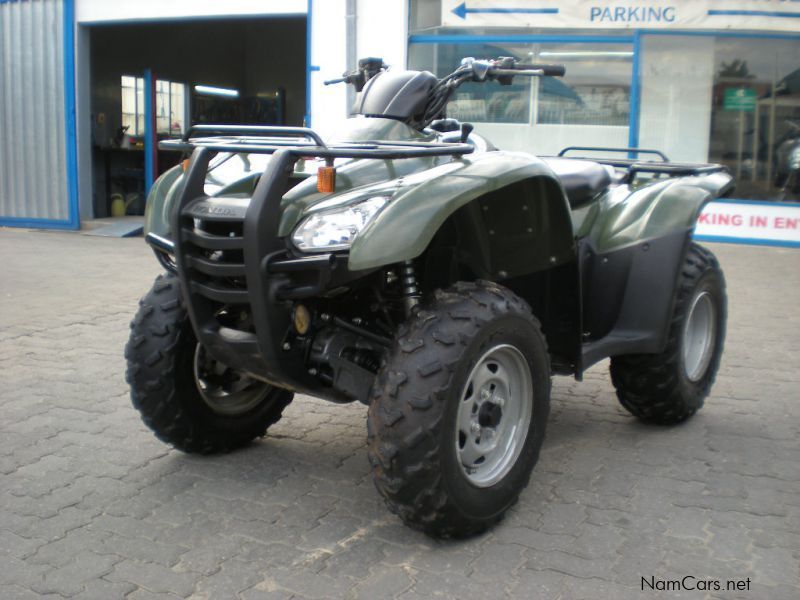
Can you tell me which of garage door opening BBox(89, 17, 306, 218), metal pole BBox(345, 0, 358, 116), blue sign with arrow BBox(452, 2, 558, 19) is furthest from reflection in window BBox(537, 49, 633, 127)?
garage door opening BBox(89, 17, 306, 218)

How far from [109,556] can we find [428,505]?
1081 mm

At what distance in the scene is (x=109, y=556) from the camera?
10.4 feet

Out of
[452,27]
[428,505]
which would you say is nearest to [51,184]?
[452,27]

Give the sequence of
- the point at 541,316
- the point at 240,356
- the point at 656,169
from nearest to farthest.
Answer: the point at 240,356 < the point at 541,316 < the point at 656,169

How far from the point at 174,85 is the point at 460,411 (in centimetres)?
1573

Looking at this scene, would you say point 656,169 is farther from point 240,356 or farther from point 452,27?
point 452,27

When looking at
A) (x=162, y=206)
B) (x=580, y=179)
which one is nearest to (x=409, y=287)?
(x=162, y=206)

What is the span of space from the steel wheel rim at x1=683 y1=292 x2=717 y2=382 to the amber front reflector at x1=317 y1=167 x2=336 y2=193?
238 centimetres

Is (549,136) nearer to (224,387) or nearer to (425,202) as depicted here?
(224,387)

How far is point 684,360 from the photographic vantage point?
178 inches

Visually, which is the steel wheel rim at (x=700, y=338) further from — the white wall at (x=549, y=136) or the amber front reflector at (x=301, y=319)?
the white wall at (x=549, y=136)

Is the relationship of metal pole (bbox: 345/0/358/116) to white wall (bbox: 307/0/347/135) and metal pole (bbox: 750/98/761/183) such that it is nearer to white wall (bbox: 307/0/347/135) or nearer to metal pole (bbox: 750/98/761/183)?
white wall (bbox: 307/0/347/135)

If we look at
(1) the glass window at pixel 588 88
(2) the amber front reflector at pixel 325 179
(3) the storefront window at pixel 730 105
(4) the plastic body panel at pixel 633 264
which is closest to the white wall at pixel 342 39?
(1) the glass window at pixel 588 88

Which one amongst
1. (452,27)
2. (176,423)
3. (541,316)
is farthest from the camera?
(452,27)
